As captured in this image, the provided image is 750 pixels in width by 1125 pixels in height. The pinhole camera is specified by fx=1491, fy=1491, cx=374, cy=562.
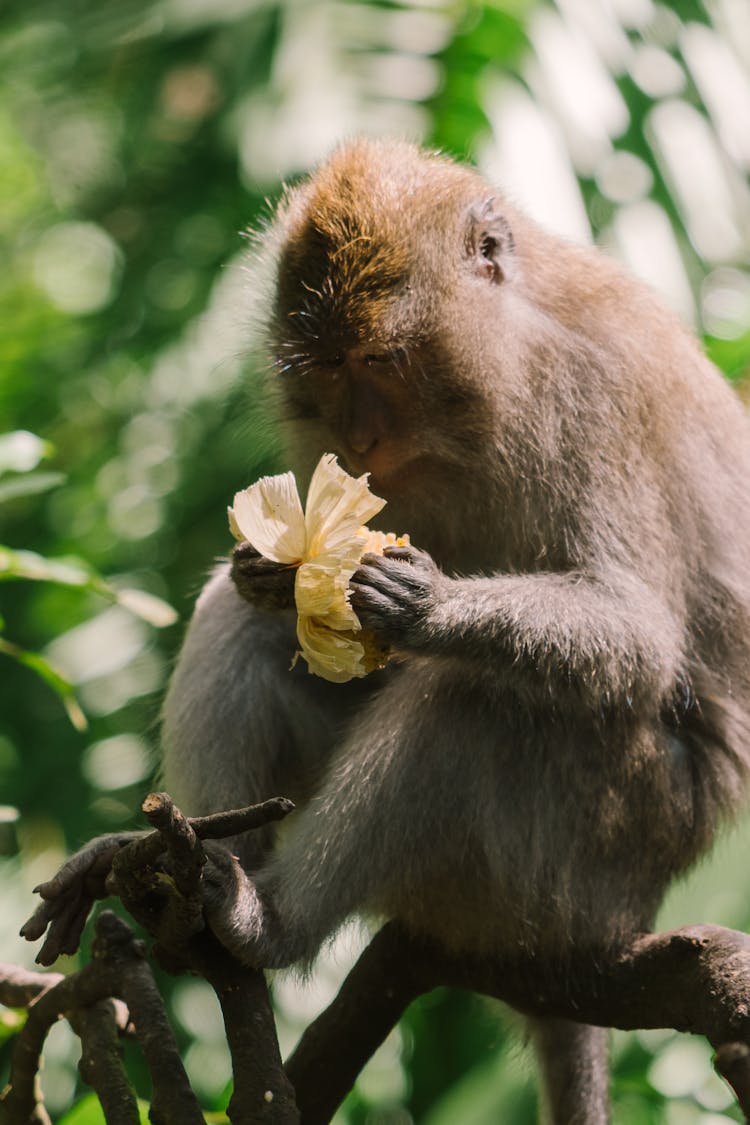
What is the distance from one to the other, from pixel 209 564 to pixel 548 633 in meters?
2.32

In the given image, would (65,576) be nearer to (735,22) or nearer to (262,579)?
(262,579)

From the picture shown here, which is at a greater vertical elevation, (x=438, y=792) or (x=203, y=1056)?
(x=438, y=792)

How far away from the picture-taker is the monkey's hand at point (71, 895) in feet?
10.1

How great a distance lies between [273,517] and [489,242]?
3.00 ft

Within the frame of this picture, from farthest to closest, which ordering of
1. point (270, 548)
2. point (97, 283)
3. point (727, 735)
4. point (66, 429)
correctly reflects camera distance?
point (97, 283), point (66, 429), point (727, 735), point (270, 548)

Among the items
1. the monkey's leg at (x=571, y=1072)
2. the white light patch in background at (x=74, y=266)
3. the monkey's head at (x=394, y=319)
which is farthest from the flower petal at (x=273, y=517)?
the white light patch in background at (x=74, y=266)

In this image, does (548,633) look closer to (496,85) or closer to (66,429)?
(496,85)

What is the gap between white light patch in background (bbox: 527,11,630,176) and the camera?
191 inches

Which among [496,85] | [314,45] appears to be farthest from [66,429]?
[496,85]

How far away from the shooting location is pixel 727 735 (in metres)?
3.33

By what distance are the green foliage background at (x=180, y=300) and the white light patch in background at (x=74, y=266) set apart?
0.89 ft

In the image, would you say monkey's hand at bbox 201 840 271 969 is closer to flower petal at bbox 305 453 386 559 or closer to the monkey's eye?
flower petal at bbox 305 453 386 559

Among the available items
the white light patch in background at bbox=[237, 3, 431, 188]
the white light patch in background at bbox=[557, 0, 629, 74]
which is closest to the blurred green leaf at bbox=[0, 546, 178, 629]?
the white light patch in background at bbox=[237, 3, 431, 188]

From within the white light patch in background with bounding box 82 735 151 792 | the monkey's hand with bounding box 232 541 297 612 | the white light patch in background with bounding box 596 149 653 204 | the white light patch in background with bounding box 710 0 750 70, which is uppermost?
the white light patch in background with bounding box 710 0 750 70
